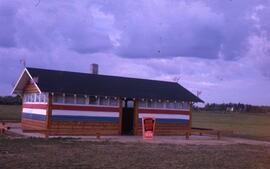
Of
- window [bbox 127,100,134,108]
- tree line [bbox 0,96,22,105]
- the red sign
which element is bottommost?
the red sign

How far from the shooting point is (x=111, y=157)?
19906 millimetres

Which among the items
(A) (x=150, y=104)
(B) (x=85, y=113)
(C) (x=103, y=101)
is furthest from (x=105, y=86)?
(A) (x=150, y=104)

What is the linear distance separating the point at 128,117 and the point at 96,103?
2897 millimetres

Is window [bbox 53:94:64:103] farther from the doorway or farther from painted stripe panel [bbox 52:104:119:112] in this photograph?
the doorway

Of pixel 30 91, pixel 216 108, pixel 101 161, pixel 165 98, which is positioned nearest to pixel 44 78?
pixel 30 91

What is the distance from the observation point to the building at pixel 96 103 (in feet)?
107

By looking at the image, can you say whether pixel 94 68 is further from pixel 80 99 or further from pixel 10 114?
pixel 10 114

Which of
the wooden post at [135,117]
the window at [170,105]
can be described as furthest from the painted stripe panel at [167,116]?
the window at [170,105]

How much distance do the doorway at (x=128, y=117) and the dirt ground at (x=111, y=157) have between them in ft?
30.9

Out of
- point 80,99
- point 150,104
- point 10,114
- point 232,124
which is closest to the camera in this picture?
point 80,99

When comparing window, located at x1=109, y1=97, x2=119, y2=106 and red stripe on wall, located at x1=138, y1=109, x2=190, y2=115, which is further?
red stripe on wall, located at x1=138, y1=109, x2=190, y2=115

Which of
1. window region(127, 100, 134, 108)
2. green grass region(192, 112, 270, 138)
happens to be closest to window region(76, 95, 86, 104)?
window region(127, 100, 134, 108)

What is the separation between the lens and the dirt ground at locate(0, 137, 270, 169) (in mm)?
17469

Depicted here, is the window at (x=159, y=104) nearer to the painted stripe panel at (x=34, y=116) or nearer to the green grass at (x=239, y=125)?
the painted stripe panel at (x=34, y=116)
